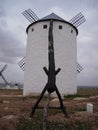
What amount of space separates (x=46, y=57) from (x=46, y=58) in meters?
0.12

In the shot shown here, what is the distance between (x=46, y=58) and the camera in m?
24.1

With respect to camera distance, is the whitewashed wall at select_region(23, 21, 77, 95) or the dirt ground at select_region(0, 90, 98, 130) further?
the whitewashed wall at select_region(23, 21, 77, 95)

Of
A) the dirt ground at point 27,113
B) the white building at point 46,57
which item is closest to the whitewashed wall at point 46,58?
the white building at point 46,57

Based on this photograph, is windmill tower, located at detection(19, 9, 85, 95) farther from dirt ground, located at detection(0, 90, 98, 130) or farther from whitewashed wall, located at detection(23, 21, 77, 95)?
dirt ground, located at detection(0, 90, 98, 130)

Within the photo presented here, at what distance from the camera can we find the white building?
24.1 m

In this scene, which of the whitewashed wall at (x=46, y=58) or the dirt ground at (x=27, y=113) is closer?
the dirt ground at (x=27, y=113)

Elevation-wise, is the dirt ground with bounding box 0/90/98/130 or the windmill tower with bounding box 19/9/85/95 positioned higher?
the windmill tower with bounding box 19/9/85/95

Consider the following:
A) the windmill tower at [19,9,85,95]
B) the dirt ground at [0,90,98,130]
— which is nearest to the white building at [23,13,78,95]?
the windmill tower at [19,9,85,95]

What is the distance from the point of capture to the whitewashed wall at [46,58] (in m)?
24.1

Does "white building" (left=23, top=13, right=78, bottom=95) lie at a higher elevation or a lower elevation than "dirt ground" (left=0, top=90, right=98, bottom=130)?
higher

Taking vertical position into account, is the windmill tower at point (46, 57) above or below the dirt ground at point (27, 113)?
above

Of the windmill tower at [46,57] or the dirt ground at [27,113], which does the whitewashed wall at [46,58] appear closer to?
the windmill tower at [46,57]

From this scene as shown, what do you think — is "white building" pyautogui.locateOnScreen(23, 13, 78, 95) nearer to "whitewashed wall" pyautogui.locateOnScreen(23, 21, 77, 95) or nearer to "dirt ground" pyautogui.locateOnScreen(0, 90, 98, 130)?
"whitewashed wall" pyautogui.locateOnScreen(23, 21, 77, 95)

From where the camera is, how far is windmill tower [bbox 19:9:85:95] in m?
24.1
